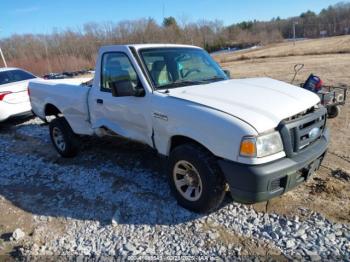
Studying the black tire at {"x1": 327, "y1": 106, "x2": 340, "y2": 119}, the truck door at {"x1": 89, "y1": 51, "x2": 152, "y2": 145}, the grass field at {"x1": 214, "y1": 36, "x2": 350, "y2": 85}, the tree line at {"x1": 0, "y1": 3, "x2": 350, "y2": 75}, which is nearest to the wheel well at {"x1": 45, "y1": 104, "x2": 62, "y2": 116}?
the truck door at {"x1": 89, "y1": 51, "x2": 152, "y2": 145}

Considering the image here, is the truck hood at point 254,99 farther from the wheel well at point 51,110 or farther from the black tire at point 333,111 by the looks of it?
the black tire at point 333,111

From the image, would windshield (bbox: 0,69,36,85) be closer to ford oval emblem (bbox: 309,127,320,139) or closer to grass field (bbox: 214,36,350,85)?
ford oval emblem (bbox: 309,127,320,139)

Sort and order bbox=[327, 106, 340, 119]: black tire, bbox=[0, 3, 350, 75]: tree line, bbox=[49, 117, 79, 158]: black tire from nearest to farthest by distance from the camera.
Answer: bbox=[49, 117, 79, 158]: black tire → bbox=[327, 106, 340, 119]: black tire → bbox=[0, 3, 350, 75]: tree line

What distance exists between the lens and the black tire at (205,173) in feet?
10.8

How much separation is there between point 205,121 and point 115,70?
1.90 meters

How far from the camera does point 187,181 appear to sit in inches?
144

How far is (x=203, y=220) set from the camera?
11.8 feet

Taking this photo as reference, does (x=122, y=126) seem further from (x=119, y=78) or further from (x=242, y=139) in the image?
(x=242, y=139)

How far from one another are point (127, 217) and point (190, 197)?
0.81m

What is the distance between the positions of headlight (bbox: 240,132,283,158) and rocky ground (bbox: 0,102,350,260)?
3.05 feet

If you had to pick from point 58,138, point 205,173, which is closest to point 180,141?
point 205,173

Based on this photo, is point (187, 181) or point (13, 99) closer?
point (187, 181)

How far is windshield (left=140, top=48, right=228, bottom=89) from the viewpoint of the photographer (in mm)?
4023

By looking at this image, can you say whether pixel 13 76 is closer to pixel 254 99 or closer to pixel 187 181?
pixel 187 181
